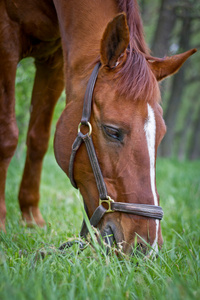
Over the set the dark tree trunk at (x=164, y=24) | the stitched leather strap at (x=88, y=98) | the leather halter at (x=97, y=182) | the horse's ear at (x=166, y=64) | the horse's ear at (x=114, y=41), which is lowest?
the leather halter at (x=97, y=182)

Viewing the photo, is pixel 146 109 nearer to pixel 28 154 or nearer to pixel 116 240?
pixel 116 240

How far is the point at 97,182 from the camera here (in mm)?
1885

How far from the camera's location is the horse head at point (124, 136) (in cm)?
175

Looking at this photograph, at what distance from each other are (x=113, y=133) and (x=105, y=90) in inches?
12.8

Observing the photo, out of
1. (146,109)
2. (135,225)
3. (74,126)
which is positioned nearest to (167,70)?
(146,109)

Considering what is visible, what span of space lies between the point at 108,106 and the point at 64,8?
109 centimetres

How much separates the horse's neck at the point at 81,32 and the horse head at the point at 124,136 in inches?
9.4

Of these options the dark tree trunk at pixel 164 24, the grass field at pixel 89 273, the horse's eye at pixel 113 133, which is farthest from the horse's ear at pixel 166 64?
the dark tree trunk at pixel 164 24

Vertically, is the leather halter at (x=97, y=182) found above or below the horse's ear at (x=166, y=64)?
below

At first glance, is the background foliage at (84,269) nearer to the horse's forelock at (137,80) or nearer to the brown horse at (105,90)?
the brown horse at (105,90)

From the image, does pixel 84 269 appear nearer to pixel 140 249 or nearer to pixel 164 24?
pixel 140 249

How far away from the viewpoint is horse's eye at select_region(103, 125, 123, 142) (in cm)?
185

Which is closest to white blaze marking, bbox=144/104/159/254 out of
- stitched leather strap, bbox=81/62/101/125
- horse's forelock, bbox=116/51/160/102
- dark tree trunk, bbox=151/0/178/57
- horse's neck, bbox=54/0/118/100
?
horse's forelock, bbox=116/51/160/102

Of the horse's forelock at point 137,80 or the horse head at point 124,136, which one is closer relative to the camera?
the horse head at point 124,136
